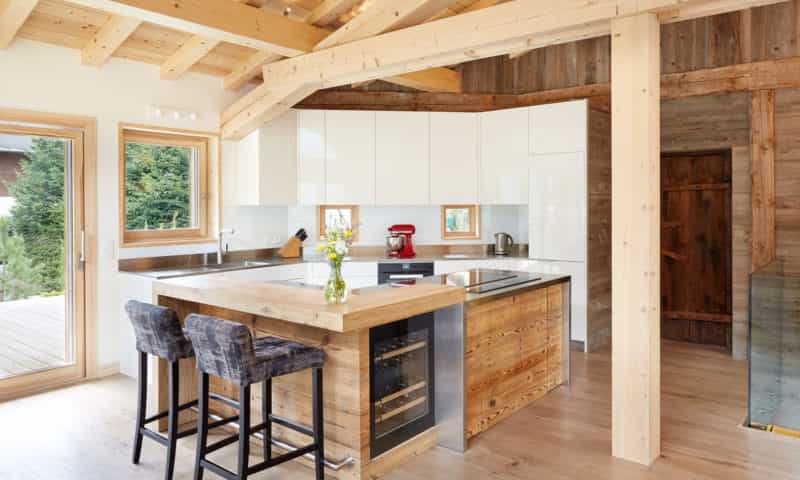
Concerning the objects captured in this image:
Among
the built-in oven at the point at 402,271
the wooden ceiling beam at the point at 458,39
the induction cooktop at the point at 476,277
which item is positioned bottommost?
the built-in oven at the point at 402,271

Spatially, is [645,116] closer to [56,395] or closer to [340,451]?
[340,451]

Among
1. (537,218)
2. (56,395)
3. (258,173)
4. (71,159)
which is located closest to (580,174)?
(537,218)

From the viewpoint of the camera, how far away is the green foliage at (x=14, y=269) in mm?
4438

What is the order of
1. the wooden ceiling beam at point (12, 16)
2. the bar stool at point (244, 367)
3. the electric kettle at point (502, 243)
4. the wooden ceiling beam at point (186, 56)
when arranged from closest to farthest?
the bar stool at point (244, 367), the wooden ceiling beam at point (12, 16), the wooden ceiling beam at point (186, 56), the electric kettle at point (502, 243)

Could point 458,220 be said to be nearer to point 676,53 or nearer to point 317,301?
point 676,53

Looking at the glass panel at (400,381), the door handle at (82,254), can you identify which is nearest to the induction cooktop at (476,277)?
the glass panel at (400,381)

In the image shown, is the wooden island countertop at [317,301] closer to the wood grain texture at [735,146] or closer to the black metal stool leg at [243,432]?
the black metal stool leg at [243,432]

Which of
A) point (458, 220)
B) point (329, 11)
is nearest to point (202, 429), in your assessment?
point (329, 11)

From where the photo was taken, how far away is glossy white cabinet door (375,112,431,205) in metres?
5.94

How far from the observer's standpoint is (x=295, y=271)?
575cm

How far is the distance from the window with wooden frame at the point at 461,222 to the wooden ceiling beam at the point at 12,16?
157 inches

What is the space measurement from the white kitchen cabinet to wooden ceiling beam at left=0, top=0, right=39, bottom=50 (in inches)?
78.4

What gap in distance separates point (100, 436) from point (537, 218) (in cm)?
401

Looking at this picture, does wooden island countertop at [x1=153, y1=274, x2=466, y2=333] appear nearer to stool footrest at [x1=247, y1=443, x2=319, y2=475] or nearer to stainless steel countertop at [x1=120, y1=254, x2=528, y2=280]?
stool footrest at [x1=247, y1=443, x2=319, y2=475]
